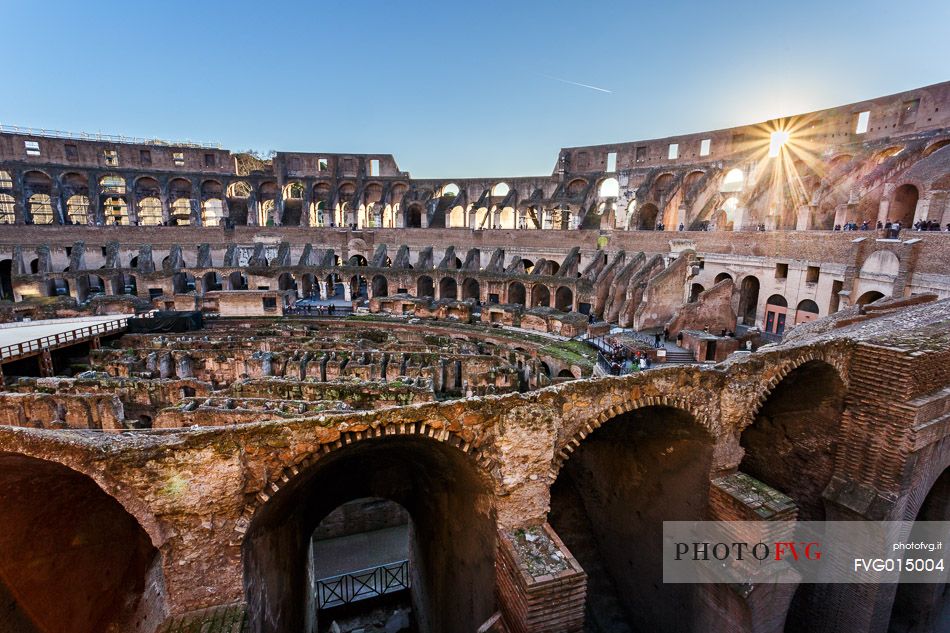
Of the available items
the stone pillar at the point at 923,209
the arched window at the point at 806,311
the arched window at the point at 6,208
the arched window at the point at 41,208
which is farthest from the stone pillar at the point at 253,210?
the stone pillar at the point at 923,209

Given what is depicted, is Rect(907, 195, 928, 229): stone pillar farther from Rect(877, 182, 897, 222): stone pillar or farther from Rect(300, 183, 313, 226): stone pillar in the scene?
Rect(300, 183, 313, 226): stone pillar

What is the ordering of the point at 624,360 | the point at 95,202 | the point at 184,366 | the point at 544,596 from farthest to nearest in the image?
the point at 95,202 → the point at 624,360 → the point at 184,366 → the point at 544,596

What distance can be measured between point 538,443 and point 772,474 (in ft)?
22.1

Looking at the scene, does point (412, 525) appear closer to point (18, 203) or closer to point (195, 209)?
point (195, 209)

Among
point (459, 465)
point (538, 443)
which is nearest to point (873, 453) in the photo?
point (538, 443)

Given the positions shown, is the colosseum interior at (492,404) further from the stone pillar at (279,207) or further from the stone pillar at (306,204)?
the stone pillar at (306,204)

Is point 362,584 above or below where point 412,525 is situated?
below

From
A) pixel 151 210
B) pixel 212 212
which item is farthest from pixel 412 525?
pixel 212 212

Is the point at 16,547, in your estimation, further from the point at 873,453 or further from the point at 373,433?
the point at 873,453

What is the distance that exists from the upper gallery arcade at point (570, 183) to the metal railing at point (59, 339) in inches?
686

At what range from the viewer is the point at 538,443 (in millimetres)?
7082

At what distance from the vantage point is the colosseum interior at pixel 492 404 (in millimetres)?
6488

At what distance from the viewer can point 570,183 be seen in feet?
127

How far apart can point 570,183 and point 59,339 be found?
3471cm
